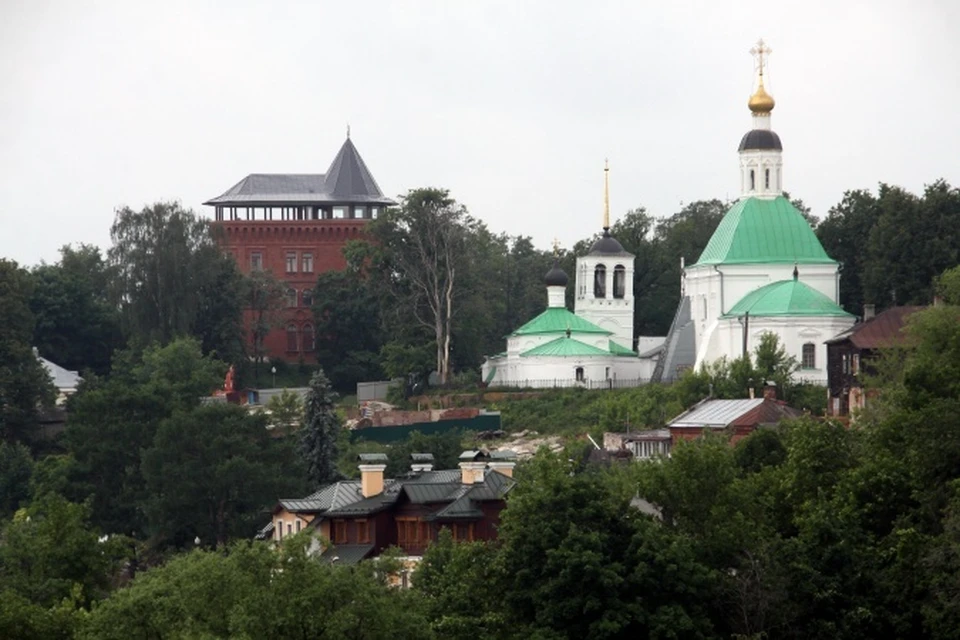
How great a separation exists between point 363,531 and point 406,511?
2.90 ft

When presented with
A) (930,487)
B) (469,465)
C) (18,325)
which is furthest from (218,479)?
(930,487)

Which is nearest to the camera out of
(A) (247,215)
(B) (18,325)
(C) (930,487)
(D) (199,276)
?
(C) (930,487)

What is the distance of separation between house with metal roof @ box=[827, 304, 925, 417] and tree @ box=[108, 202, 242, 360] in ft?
87.6

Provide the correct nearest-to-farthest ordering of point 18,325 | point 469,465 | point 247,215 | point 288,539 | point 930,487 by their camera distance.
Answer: point 288,539, point 930,487, point 469,465, point 18,325, point 247,215

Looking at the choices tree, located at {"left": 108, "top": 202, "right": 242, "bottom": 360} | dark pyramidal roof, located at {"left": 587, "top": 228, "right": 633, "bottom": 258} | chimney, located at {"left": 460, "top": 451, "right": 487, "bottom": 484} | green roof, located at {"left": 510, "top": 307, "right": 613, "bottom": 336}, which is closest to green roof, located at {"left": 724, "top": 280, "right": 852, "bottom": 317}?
green roof, located at {"left": 510, "top": 307, "right": 613, "bottom": 336}

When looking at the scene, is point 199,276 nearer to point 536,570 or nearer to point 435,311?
point 435,311

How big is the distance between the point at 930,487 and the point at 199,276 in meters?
52.9

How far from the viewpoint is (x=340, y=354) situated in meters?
105

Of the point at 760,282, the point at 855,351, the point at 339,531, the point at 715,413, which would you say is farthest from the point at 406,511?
the point at 760,282

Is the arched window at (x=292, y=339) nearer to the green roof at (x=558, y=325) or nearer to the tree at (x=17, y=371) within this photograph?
the green roof at (x=558, y=325)

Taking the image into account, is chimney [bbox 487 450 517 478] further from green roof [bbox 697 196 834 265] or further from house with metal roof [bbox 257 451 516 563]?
green roof [bbox 697 196 834 265]

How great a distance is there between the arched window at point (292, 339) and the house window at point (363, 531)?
51090 mm

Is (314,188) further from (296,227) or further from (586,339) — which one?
(586,339)

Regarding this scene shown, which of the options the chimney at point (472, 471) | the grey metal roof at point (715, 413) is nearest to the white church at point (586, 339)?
the grey metal roof at point (715, 413)
